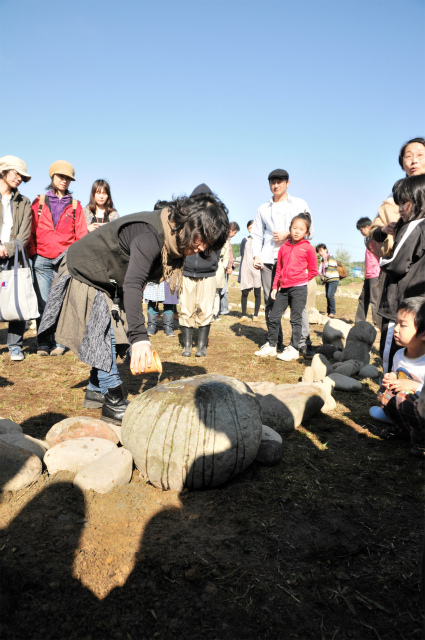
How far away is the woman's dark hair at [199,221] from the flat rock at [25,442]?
5.20 ft

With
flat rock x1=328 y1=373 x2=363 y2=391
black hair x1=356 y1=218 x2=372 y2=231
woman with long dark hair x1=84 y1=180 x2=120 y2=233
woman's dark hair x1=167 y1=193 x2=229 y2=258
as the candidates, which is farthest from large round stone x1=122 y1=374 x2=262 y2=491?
black hair x1=356 y1=218 x2=372 y2=231

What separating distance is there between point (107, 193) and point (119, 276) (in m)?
3.42

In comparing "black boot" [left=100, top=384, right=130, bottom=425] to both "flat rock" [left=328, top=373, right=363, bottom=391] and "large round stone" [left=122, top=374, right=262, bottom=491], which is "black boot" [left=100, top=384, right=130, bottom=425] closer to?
Result: "large round stone" [left=122, top=374, right=262, bottom=491]

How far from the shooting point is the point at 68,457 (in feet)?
9.06

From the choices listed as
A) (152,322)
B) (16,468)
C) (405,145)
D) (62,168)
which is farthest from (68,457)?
(152,322)

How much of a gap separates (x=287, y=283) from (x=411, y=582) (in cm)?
443

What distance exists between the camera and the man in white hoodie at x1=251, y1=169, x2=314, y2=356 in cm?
640

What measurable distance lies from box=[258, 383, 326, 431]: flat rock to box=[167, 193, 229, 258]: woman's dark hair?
1.55 meters

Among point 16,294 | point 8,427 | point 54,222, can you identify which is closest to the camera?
point 8,427

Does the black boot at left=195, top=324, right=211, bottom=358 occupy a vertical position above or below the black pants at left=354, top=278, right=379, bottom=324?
below

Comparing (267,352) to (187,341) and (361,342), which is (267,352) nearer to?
(187,341)

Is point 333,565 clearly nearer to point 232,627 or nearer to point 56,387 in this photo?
point 232,627

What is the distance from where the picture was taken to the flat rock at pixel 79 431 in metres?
3.10

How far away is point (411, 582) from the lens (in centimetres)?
Answer: 199
